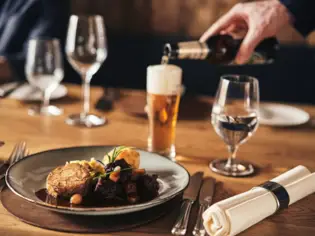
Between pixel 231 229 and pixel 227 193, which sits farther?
pixel 227 193

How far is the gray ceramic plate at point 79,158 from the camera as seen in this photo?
84 cm

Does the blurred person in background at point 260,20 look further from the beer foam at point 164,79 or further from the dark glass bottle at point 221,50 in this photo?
the beer foam at point 164,79

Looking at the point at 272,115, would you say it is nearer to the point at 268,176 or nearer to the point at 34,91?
the point at 268,176

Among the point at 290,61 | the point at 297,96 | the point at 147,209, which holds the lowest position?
the point at 297,96

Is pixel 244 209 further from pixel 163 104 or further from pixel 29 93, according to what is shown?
pixel 29 93

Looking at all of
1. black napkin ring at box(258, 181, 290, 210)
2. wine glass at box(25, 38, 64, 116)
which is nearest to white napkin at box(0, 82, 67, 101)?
wine glass at box(25, 38, 64, 116)

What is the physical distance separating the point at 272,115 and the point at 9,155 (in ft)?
2.50

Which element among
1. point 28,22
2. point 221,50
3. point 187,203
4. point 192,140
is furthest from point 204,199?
point 28,22

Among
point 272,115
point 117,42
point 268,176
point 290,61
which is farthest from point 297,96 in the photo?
point 268,176

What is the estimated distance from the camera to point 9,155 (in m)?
1.20

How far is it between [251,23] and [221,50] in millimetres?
124

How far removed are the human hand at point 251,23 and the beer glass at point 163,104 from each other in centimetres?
27

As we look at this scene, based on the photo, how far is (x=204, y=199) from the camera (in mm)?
966

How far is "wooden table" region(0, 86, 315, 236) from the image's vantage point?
1.15 meters
